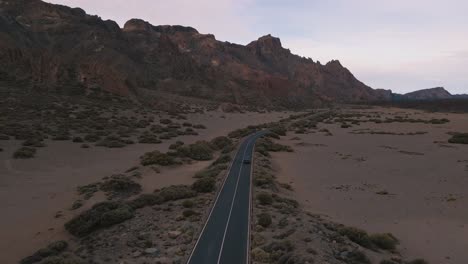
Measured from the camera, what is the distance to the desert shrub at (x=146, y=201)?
76.4ft

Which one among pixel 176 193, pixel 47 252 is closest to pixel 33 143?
pixel 176 193

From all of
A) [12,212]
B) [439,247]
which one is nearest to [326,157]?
[439,247]

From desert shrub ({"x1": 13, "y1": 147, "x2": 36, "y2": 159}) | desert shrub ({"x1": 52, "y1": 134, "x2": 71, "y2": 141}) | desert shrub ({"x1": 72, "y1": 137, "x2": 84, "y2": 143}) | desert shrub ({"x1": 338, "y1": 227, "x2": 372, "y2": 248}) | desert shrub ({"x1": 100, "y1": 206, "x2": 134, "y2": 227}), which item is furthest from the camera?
desert shrub ({"x1": 72, "y1": 137, "x2": 84, "y2": 143})

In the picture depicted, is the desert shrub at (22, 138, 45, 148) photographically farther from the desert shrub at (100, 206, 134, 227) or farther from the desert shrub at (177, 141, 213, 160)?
the desert shrub at (100, 206, 134, 227)

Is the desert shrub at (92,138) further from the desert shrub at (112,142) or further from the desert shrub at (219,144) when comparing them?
the desert shrub at (219,144)

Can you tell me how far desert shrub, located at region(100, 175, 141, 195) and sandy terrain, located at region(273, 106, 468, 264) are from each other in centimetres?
1171

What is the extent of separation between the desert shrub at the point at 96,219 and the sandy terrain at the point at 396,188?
11290 millimetres

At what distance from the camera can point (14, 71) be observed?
8062cm

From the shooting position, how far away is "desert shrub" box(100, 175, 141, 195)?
88.1 feet

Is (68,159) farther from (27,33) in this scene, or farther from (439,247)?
(27,33)

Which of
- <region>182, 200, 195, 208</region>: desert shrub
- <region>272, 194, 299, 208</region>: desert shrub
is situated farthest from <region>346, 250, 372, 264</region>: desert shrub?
<region>182, 200, 195, 208</region>: desert shrub

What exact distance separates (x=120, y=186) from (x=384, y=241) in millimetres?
17759

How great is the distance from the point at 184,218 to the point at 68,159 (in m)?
20.9

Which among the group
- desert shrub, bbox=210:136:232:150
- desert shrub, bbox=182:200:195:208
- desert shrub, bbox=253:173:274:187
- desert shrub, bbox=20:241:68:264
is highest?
desert shrub, bbox=210:136:232:150
